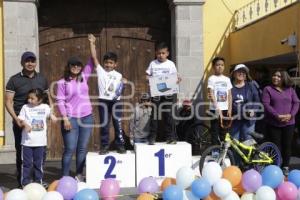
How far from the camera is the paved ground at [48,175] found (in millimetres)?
7146

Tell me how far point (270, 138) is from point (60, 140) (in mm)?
5055

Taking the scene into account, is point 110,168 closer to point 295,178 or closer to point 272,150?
point 272,150

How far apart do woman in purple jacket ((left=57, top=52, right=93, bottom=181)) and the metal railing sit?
4626mm

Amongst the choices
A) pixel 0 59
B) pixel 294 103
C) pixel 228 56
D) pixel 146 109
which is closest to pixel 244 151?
pixel 294 103

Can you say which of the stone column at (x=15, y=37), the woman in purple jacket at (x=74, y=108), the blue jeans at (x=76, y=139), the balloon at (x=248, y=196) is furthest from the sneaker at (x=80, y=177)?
the stone column at (x=15, y=37)

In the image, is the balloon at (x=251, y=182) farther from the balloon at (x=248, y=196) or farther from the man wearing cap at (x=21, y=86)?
the man wearing cap at (x=21, y=86)

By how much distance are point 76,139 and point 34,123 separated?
623 mm

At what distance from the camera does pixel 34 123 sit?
7.18 meters

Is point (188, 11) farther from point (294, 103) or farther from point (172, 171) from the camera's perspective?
point (172, 171)

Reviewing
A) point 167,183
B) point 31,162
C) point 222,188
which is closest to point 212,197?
point 222,188

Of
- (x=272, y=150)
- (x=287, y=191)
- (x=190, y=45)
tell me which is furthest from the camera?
(x=190, y=45)

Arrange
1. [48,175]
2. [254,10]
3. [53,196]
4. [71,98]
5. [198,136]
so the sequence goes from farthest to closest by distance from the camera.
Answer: [254,10] < [198,136] < [48,175] < [71,98] < [53,196]

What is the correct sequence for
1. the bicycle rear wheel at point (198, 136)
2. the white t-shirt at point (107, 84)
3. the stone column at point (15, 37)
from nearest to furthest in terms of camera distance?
the white t-shirt at point (107, 84), the stone column at point (15, 37), the bicycle rear wheel at point (198, 136)

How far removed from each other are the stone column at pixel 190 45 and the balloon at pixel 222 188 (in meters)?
5.18
